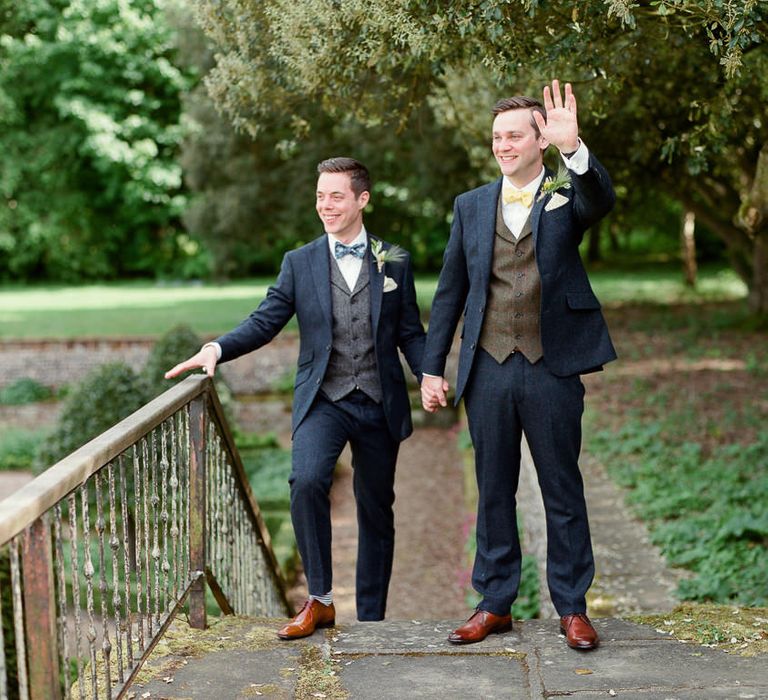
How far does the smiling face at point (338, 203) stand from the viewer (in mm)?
4023

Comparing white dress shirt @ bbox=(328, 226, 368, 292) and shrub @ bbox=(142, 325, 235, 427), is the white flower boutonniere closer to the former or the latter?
white dress shirt @ bbox=(328, 226, 368, 292)

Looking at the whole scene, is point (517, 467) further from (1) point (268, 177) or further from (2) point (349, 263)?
(1) point (268, 177)

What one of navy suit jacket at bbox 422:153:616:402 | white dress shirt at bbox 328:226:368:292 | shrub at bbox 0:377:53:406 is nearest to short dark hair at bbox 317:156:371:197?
white dress shirt at bbox 328:226:368:292

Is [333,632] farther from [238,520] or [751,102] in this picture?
[751,102]

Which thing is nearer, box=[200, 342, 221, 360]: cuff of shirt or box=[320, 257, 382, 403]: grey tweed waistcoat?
box=[200, 342, 221, 360]: cuff of shirt

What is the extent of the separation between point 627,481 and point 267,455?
206 inches

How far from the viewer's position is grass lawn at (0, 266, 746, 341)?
21469 millimetres

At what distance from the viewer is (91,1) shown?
104 ft

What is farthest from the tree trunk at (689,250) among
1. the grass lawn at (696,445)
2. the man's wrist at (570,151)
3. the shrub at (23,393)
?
the man's wrist at (570,151)

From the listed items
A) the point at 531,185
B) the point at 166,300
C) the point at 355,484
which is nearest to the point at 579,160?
the point at 531,185

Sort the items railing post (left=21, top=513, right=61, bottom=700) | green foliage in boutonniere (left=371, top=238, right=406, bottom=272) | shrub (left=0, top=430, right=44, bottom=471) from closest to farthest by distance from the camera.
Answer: railing post (left=21, top=513, right=61, bottom=700), green foliage in boutonniere (left=371, top=238, right=406, bottom=272), shrub (left=0, top=430, right=44, bottom=471)

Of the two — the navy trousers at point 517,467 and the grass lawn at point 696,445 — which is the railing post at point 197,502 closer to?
the navy trousers at point 517,467

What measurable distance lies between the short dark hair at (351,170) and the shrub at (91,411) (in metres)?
6.02

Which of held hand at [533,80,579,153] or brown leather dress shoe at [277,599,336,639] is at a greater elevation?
held hand at [533,80,579,153]
